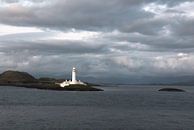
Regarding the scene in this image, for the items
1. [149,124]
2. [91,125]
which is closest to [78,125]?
[91,125]

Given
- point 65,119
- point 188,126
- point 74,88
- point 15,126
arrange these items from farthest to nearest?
point 74,88
point 65,119
point 188,126
point 15,126

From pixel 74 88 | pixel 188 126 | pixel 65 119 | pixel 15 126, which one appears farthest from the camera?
pixel 74 88

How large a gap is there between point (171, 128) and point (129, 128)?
18.3 feet

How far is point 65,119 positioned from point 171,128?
53.4ft

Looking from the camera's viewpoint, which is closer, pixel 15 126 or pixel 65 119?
pixel 15 126

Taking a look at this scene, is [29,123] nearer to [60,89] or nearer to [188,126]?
[188,126]

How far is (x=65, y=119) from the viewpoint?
59.4m

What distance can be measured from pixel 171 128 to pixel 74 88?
131682 mm

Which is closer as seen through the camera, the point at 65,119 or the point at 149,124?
the point at 149,124

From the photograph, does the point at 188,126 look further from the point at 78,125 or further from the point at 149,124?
the point at 78,125

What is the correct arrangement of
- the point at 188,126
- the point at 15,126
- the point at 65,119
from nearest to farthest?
the point at 15,126, the point at 188,126, the point at 65,119

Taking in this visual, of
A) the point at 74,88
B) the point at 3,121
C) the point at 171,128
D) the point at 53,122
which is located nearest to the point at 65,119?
the point at 53,122

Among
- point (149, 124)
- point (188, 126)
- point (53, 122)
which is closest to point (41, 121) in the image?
point (53, 122)

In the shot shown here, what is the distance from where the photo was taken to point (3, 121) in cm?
5497
